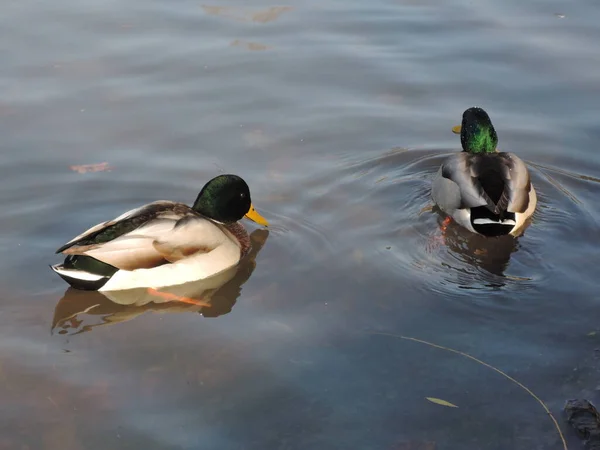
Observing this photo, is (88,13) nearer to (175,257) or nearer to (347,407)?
(175,257)

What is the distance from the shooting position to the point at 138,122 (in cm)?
823

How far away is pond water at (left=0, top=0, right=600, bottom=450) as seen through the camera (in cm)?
483

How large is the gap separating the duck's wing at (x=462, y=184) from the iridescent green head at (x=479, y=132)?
35 cm

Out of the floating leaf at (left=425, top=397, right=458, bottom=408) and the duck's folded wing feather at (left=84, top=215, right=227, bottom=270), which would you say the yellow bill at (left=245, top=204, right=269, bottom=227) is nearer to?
the duck's folded wing feather at (left=84, top=215, right=227, bottom=270)

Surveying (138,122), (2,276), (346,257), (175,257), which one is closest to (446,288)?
(346,257)

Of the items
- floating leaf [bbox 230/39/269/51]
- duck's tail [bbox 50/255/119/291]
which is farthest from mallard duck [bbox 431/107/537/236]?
floating leaf [bbox 230/39/269/51]

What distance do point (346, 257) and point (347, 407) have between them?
1.75 metres

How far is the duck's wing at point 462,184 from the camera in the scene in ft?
22.4

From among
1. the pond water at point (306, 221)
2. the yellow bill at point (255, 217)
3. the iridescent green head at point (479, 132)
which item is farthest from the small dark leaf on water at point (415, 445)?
the iridescent green head at point (479, 132)

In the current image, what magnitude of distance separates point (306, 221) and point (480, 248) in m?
1.32

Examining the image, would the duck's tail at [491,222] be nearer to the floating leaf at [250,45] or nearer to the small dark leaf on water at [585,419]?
the small dark leaf on water at [585,419]

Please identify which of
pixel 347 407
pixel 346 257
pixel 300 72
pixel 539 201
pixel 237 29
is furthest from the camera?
pixel 237 29

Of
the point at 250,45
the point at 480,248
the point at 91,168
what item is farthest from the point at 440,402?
the point at 250,45

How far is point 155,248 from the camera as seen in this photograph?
6133 mm
